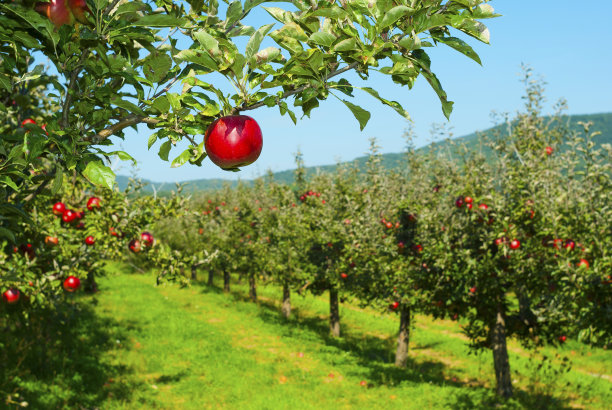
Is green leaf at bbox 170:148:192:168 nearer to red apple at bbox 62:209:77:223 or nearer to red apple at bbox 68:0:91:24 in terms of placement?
red apple at bbox 68:0:91:24

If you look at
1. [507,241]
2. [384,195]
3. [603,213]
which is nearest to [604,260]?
[603,213]

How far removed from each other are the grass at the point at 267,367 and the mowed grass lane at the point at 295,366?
4cm

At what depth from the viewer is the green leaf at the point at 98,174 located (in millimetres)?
1582

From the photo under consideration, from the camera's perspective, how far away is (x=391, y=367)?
13.0 metres

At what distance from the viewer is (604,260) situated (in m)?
5.52

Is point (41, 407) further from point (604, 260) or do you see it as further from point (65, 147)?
point (604, 260)

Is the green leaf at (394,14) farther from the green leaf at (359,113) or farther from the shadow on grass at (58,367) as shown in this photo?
the shadow on grass at (58,367)

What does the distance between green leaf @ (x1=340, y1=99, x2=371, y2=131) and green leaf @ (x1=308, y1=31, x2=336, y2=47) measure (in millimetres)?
220

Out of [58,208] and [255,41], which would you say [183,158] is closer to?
[255,41]

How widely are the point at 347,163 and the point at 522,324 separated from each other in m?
11.4

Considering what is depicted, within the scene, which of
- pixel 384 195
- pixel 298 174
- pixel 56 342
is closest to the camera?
pixel 56 342

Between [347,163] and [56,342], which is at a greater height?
[347,163]

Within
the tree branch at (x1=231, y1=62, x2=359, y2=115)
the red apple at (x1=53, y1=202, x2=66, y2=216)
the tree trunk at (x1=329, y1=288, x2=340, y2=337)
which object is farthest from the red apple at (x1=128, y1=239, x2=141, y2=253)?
the tree trunk at (x1=329, y1=288, x2=340, y2=337)

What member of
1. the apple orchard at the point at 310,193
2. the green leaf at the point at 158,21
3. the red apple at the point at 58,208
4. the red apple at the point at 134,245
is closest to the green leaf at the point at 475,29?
the apple orchard at the point at 310,193
